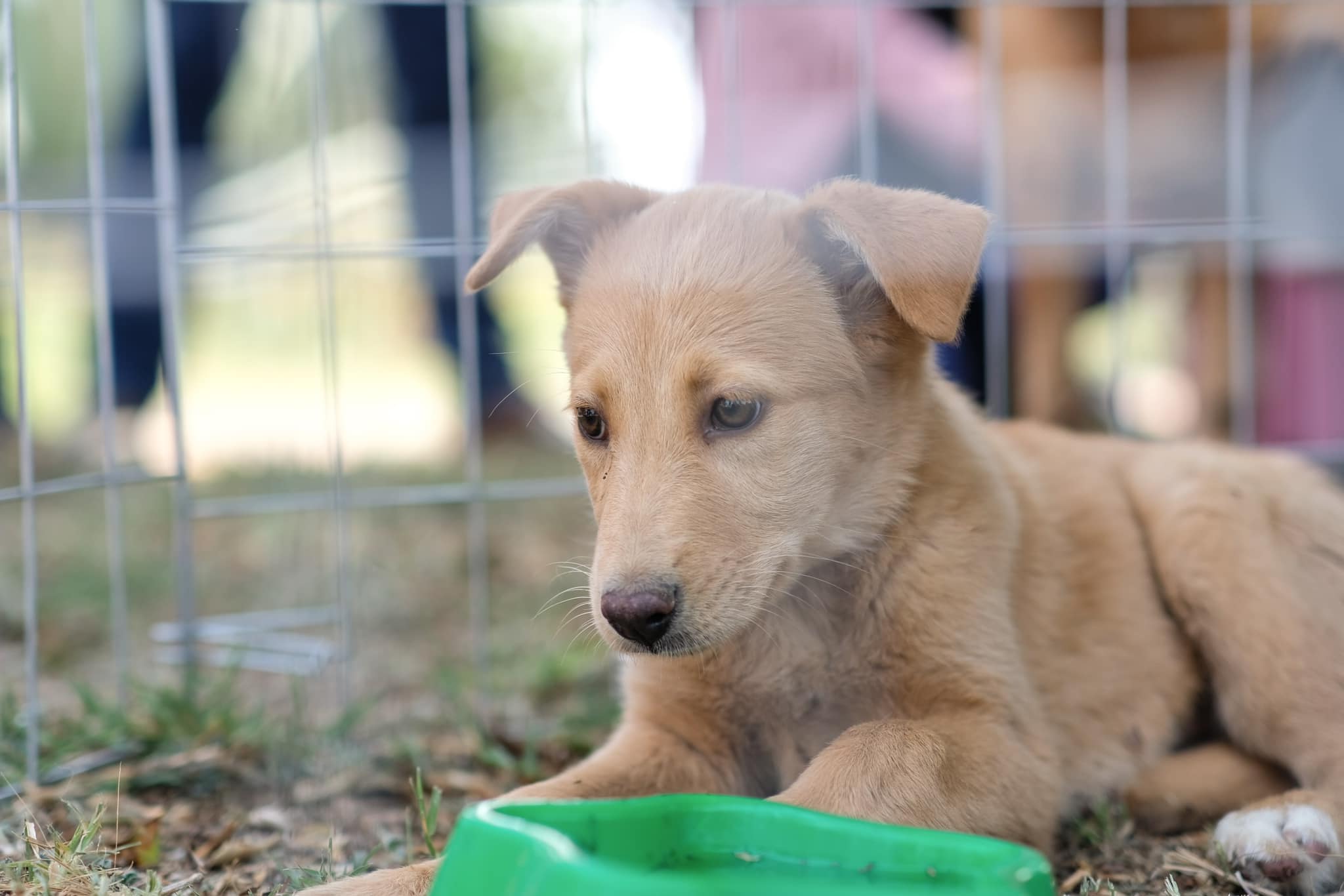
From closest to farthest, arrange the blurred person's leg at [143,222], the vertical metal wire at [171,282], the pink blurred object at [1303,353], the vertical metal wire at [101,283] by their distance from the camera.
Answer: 1. the vertical metal wire at [101,283]
2. the vertical metal wire at [171,282]
3. the pink blurred object at [1303,353]
4. the blurred person's leg at [143,222]

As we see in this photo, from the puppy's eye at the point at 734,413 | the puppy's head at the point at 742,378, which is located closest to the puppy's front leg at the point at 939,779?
the puppy's head at the point at 742,378

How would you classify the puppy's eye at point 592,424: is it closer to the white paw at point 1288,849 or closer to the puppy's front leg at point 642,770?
the puppy's front leg at point 642,770

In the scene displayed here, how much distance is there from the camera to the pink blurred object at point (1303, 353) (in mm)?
5629

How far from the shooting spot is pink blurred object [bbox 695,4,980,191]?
520 cm

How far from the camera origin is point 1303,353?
5.83 meters

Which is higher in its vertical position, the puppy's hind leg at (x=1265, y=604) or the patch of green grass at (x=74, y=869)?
the puppy's hind leg at (x=1265, y=604)

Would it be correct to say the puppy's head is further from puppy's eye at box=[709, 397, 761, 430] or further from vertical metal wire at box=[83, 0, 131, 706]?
vertical metal wire at box=[83, 0, 131, 706]

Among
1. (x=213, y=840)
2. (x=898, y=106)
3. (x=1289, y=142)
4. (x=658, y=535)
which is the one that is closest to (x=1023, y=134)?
(x=898, y=106)

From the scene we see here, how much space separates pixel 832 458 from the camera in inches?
103

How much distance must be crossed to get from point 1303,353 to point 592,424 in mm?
4389

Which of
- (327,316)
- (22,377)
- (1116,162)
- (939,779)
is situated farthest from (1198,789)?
(22,377)

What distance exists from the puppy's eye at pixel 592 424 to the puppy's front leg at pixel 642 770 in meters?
0.67

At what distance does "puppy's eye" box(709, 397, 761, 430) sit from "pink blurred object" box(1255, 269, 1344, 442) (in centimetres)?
401

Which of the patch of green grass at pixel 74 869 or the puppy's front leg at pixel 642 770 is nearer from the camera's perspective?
the patch of green grass at pixel 74 869
